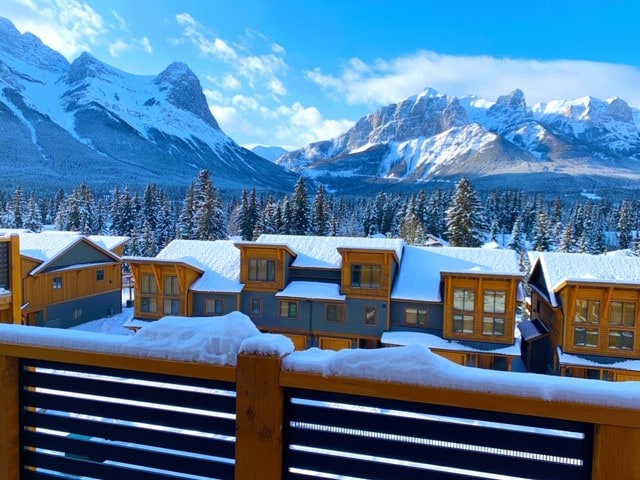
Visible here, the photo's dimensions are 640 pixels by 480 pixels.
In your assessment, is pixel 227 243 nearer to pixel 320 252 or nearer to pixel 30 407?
pixel 320 252

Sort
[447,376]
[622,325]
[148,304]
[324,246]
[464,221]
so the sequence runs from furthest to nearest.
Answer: [464,221], [324,246], [148,304], [622,325], [447,376]

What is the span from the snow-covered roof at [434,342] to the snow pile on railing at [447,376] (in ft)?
49.4

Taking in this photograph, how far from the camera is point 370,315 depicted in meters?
18.3

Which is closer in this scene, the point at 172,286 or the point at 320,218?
the point at 172,286

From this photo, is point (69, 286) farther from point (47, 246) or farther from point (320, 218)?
point (320, 218)

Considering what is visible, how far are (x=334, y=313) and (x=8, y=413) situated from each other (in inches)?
656

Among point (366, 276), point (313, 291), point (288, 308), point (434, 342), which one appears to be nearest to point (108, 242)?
point (288, 308)

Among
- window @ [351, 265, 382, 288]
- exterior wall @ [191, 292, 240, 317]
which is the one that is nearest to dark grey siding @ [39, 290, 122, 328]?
exterior wall @ [191, 292, 240, 317]

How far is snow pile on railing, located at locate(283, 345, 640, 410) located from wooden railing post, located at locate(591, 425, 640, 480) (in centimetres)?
10

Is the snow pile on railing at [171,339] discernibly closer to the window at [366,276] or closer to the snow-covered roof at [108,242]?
the window at [366,276]

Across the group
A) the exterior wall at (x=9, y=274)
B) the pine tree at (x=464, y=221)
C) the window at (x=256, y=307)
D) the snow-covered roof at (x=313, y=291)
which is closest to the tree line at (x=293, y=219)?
the pine tree at (x=464, y=221)

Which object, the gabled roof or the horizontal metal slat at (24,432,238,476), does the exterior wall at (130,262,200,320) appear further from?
the horizontal metal slat at (24,432,238,476)

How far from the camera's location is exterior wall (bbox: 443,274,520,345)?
16.6 m

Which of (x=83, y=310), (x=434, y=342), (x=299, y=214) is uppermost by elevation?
(x=299, y=214)
